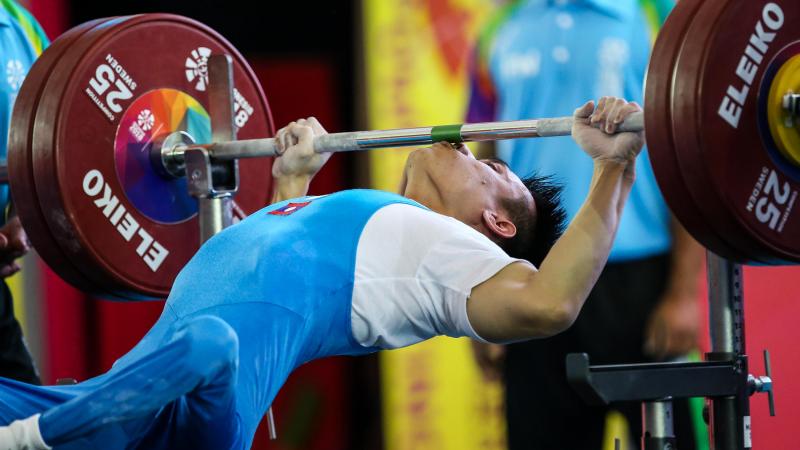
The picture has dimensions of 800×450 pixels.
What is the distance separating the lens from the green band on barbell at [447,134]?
2390mm

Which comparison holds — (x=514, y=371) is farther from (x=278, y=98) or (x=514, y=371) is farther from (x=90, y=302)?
(x=90, y=302)

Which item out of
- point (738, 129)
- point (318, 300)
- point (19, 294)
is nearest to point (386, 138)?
point (318, 300)

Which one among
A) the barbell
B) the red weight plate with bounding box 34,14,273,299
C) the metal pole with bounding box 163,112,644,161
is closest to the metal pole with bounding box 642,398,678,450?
the barbell

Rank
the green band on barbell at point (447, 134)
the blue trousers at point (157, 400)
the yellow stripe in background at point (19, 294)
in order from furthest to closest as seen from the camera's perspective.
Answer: the yellow stripe in background at point (19, 294), the green band on barbell at point (447, 134), the blue trousers at point (157, 400)

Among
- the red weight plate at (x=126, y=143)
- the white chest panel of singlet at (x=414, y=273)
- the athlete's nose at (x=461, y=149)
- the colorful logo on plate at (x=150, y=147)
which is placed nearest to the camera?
the white chest panel of singlet at (x=414, y=273)

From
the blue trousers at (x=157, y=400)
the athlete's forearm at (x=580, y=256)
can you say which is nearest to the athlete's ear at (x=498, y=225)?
the athlete's forearm at (x=580, y=256)

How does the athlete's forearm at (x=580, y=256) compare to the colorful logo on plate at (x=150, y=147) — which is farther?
the colorful logo on plate at (x=150, y=147)

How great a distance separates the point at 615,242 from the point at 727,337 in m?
1.01

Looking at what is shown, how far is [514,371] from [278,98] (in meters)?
1.71

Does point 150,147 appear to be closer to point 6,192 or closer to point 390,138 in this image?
point 6,192

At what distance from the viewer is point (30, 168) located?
2689 millimetres

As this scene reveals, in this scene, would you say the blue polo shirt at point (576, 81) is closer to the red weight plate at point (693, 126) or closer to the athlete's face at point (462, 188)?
the athlete's face at point (462, 188)

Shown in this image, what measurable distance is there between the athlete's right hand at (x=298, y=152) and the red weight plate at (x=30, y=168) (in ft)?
1.87

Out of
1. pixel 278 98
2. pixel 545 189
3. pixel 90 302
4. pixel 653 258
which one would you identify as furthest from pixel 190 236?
pixel 90 302
